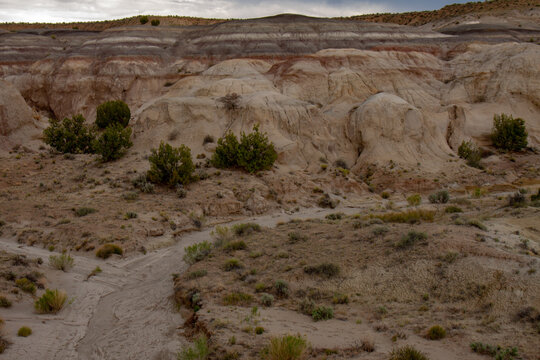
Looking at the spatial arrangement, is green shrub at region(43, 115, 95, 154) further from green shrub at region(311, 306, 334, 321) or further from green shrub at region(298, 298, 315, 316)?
green shrub at region(311, 306, 334, 321)

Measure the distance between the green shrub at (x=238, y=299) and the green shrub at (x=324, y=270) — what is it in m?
1.98

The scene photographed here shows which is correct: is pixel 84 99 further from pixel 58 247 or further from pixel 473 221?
pixel 473 221

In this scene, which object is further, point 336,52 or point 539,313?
point 336,52

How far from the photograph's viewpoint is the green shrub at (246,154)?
1019 inches

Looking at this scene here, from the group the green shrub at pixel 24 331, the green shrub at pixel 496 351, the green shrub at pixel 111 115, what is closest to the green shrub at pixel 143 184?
the green shrub at pixel 111 115

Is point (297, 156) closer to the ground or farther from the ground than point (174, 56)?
closer to the ground

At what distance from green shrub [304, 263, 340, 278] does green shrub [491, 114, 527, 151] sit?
26234 millimetres

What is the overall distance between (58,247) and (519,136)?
31.6 meters

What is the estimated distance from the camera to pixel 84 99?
42.9 m

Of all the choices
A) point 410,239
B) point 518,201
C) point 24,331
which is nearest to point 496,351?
point 410,239

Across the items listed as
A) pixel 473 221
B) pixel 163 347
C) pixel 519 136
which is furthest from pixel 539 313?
pixel 519 136

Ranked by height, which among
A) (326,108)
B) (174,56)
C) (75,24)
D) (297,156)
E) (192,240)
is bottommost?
(192,240)

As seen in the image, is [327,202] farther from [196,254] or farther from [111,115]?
[111,115]

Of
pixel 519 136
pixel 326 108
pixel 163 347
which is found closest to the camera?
pixel 163 347
